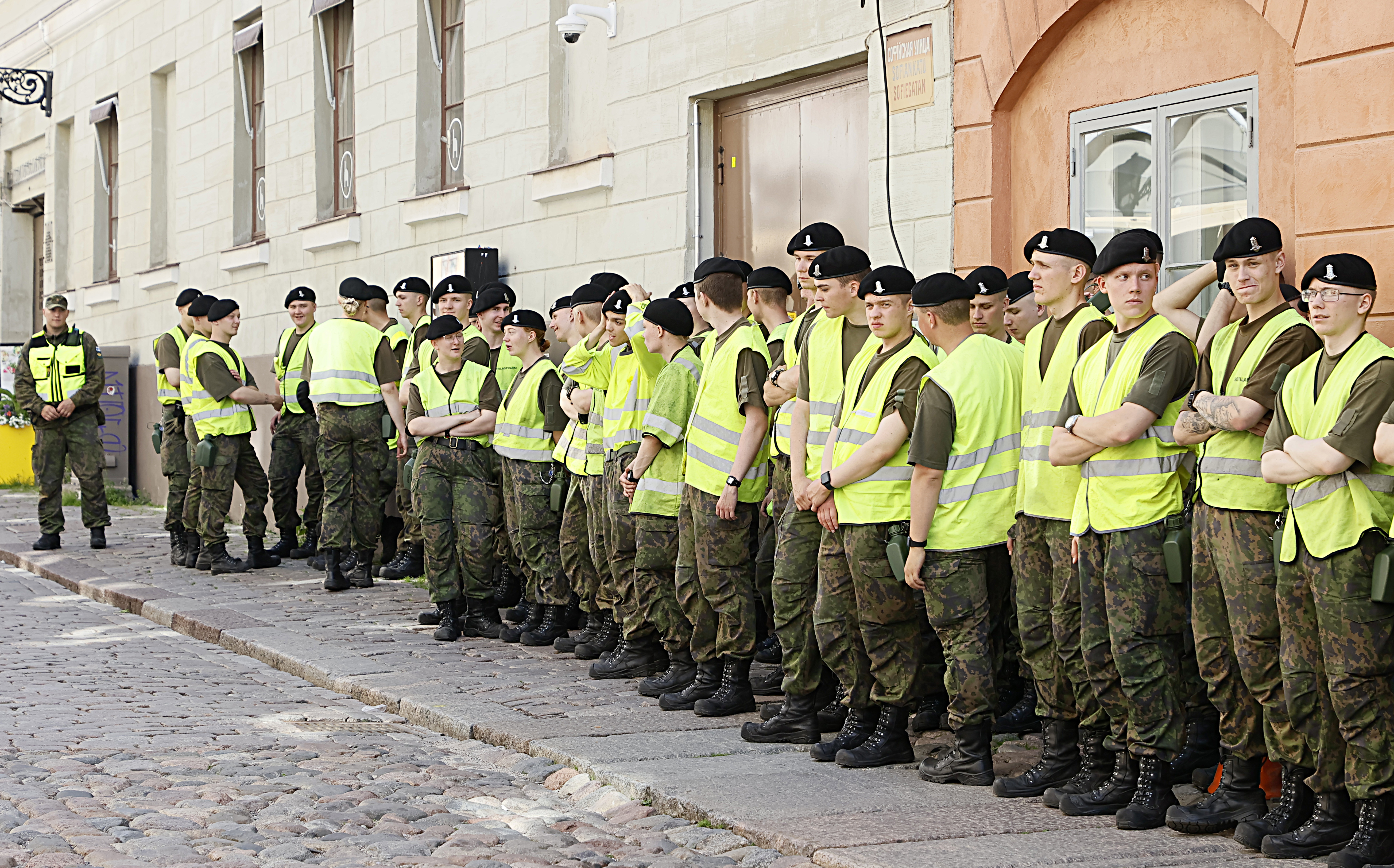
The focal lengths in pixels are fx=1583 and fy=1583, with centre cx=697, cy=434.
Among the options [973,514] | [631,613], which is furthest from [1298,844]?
[631,613]

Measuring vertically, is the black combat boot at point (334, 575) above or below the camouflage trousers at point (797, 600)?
below

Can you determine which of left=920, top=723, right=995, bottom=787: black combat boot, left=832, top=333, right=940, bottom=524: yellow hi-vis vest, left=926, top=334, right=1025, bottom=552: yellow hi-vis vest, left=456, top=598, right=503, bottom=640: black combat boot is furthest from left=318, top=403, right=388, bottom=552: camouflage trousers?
left=920, top=723, right=995, bottom=787: black combat boot

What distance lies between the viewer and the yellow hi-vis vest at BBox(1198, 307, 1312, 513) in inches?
199

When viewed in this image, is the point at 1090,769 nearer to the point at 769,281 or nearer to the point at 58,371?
the point at 769,281

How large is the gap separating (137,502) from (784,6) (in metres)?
13.0

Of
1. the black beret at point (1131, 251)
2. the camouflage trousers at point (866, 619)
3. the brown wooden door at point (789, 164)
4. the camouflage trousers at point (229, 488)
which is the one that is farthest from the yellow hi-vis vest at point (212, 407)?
the black beret at point (1131, 251)

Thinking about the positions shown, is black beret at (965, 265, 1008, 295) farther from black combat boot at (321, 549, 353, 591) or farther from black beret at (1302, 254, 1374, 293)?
black combat boot at (321, 549, 353, 591)

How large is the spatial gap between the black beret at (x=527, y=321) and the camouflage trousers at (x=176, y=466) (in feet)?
16.3

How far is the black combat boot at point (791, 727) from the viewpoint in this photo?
21.7ft

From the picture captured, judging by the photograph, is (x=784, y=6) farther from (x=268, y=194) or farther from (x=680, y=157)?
(x=268, y=194)

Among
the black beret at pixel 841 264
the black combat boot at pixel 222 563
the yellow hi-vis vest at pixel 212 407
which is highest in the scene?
the black beret at pixel 841 264

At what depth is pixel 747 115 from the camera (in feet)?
34.1

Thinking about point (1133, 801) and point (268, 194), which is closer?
point (1133, 801)

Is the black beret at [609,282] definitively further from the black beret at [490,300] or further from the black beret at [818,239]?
the black beret at [818,239]
